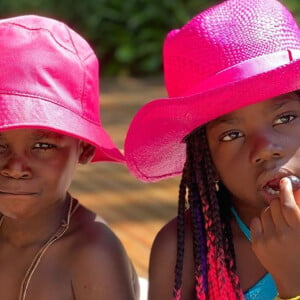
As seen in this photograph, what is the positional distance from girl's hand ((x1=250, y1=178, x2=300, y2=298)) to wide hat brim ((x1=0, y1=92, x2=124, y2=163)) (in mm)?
516

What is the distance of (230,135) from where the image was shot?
1983 mm

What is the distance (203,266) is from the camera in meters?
2.12

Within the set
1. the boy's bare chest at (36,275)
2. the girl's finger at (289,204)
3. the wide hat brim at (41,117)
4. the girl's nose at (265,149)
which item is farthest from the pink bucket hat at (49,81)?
the girl's finger at (289,204)

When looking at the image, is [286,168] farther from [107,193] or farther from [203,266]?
[107,193]

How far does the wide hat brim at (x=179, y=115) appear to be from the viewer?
74.3 inches

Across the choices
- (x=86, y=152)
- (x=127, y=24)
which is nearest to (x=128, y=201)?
(x=86, y=152)

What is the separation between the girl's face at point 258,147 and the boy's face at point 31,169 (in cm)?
39

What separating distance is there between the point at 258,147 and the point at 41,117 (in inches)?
21.3

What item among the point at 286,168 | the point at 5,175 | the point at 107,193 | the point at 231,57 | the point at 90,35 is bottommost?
the point at 90,35

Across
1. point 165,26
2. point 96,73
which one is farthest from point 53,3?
point 96,73

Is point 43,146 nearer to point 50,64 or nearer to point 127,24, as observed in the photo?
point 50,64

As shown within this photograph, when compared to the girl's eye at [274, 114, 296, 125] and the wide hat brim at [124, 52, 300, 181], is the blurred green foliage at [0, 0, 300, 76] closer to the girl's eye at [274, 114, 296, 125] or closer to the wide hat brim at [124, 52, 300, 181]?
the wide hat brim at [124, 52, 300, 181]

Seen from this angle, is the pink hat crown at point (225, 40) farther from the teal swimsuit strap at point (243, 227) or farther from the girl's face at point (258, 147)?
the teal swimsuit strap at point (243, 227)

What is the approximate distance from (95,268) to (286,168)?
1.98 feet
